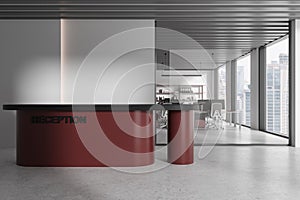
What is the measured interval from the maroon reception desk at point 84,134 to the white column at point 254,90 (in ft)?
27.0

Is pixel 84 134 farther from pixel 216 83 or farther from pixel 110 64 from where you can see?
pixel 216 83

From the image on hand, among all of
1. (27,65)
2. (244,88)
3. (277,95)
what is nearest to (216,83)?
(244,88)

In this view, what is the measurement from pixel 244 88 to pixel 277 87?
12.3 ft

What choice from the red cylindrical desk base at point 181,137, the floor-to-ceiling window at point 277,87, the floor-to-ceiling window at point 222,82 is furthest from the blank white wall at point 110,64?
the floor-to-ceiling window at point 222,82

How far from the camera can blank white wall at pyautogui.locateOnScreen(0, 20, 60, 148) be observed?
887 centimetres

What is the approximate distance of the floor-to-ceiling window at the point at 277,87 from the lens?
1196 centimetres

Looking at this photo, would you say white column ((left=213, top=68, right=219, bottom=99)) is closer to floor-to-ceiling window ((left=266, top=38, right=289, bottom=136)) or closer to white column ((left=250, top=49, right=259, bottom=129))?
white column ((left=250, top=49, right=259, bottom=129))

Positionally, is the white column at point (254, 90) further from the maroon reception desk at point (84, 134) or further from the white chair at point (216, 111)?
the maroon reception desk at point (84, 134)

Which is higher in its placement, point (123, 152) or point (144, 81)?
point (144, 81)

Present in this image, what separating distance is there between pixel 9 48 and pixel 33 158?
362 cm

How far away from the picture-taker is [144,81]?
9.00 metres

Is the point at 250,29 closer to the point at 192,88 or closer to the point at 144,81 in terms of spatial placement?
the point at 144,81

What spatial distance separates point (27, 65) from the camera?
893 centimetres

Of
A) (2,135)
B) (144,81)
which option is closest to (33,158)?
(2,135)
